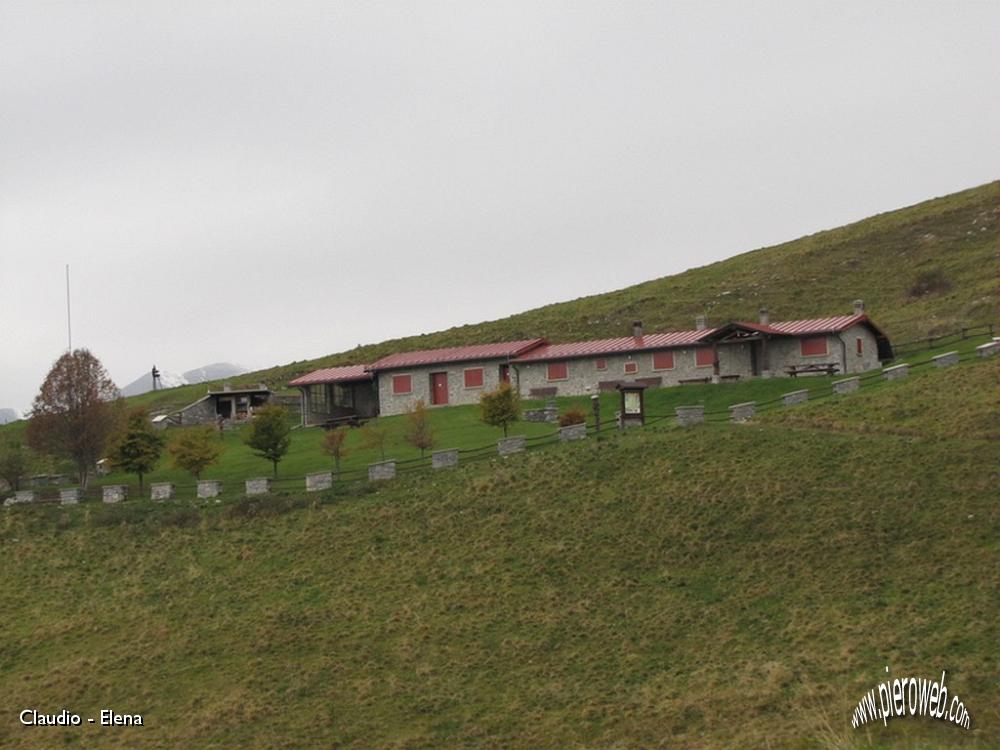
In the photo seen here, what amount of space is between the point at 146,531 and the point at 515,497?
46.9 feet

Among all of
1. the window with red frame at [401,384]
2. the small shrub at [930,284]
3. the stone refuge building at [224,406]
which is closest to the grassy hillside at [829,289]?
the small shrub at [930,284]

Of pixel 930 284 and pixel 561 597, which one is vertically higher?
pixel 930 284

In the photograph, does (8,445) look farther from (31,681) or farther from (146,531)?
(31,681)

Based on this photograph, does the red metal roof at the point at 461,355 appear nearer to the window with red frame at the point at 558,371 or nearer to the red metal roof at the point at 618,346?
the red metal roof at the point at 618,346

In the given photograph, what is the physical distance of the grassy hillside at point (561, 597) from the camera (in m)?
28.9

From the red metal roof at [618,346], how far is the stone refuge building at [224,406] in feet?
59.6

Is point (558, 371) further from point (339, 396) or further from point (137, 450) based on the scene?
point (137, 450)

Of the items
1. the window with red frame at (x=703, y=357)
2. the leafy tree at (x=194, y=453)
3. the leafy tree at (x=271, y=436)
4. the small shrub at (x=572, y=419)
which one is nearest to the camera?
the leafy tree at (x=271, y=436)

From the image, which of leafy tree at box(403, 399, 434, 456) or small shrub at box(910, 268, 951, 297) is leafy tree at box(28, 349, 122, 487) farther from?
small shrub at box(910, 268, 951, 297)

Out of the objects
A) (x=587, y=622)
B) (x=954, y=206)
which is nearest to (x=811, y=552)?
(x=587, y=622)

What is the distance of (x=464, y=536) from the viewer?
40.8 m

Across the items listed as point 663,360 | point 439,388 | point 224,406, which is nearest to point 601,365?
point 663,360

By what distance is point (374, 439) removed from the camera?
5484 cm

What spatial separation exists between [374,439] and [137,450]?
34.0 ft
